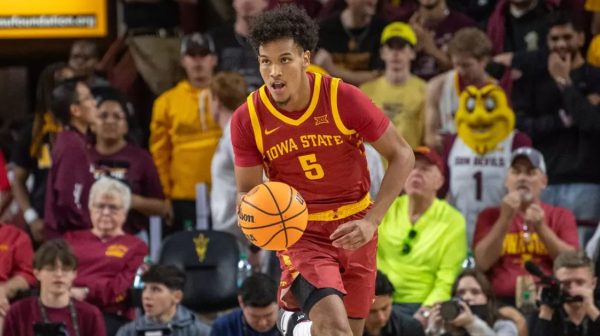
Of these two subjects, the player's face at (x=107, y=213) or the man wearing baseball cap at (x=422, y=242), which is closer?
the man wearing baseball cap at (x=422, y=242)

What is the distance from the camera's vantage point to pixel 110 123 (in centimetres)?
1183

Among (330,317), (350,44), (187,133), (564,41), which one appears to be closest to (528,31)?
(564,41)

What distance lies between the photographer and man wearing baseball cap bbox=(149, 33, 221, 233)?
12.1 m

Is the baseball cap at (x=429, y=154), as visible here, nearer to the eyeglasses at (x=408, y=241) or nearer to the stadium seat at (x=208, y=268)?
the eyeglasses at (x=408, y=241)

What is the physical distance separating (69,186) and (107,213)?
17.8 inches

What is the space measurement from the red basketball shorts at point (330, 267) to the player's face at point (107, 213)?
316 cm

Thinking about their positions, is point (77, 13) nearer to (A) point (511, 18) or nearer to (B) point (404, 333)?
(A) point (511, 18)

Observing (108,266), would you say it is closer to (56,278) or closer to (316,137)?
(56,278)

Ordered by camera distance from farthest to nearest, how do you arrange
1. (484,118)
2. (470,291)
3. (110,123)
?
(110,123) → (484,118) → (470,291)

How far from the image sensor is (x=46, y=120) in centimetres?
1248

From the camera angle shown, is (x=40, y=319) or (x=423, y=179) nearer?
(x=40, y=319)

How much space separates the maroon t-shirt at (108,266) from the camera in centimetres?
1086

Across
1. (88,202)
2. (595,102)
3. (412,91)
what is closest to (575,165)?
(595,102)

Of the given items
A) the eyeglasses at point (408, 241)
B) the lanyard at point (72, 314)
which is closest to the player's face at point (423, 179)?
the eyeglasses at point (408, 241)
